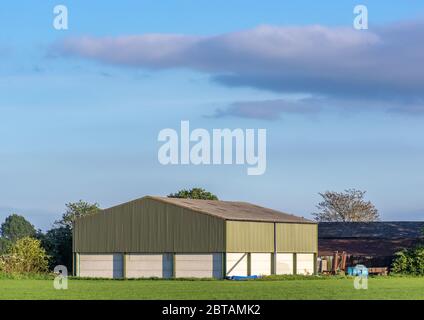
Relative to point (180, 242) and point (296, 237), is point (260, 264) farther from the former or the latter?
point (296, 237)

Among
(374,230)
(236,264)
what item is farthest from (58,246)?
(374,230)

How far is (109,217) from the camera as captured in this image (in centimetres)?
8600

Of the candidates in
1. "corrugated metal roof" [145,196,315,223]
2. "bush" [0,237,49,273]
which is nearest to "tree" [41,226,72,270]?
"bush" [0,237,49,273]

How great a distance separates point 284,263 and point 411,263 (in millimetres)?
11051

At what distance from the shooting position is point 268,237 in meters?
85.9

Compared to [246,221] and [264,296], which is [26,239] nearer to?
[246,221]

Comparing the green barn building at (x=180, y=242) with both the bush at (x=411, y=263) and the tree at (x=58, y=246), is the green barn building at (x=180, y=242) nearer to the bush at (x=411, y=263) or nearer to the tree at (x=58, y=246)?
the tree at (x=58, y=246)

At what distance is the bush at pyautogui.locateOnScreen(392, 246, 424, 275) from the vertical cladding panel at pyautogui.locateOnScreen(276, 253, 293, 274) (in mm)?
8828

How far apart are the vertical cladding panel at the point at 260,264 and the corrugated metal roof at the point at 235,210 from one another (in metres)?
2.84

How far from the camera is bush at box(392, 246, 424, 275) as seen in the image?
89312mm
